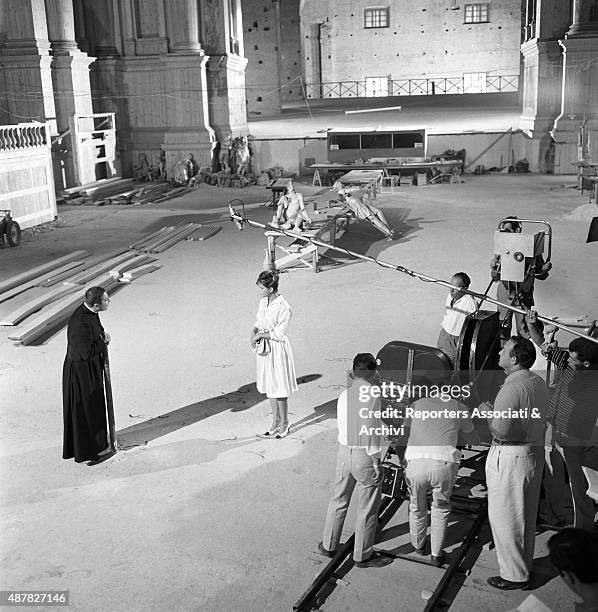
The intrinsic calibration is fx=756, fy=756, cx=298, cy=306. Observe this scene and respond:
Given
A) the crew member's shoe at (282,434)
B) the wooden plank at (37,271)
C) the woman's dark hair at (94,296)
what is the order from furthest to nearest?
1. the wooden plank at (37,271)
2. the crew member's shoe at (282,434)
3. the woman's dark hair at (94,296)

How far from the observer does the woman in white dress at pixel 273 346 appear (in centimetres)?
712

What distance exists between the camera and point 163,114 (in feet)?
92.0

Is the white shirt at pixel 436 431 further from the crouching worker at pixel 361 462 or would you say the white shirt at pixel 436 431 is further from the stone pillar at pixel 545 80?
the stone pillar at pixel 545 80

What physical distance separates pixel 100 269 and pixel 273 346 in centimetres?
770

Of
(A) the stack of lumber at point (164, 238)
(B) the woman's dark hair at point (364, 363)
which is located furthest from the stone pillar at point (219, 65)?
(B) the woman's dark hair at point (364, 363)

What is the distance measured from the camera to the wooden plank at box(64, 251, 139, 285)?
43.5ft

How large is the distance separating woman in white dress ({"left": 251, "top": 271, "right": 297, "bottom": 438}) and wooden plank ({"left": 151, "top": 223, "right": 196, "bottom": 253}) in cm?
933

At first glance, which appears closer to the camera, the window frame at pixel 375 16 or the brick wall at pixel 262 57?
the brick wall at pixel 262 57

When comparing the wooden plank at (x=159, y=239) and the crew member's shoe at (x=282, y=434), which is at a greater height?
the wooden plank at (x=159, y=239)

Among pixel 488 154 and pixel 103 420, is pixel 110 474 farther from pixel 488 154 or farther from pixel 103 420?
pixel 488 154

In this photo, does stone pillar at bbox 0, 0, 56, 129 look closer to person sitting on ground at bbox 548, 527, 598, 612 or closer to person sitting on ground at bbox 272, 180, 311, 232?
person sitting on ground at bbox 272, 180, 311, 232

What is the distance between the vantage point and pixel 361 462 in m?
5.07

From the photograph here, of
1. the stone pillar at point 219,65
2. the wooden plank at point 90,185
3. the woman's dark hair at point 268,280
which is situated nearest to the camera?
the woman's dark hair at point 268,280

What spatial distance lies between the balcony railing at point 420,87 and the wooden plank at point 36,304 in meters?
36.1
